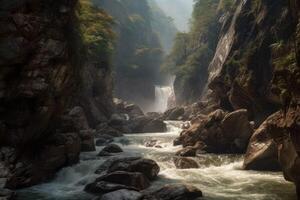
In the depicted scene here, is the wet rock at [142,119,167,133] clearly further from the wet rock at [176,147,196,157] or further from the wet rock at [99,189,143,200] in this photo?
the wet rock at [99,189,143,200]

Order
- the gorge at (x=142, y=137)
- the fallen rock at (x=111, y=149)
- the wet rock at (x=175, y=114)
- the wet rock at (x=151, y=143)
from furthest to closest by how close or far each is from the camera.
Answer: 1. the wet rock at (x=175, y=114)
2. the wet rock at (x=151, y=143)
3. the fallen rock at (x=111, y=149)
4. the gorge at (x=142, y=137)

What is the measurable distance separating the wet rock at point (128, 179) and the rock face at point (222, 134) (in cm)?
949

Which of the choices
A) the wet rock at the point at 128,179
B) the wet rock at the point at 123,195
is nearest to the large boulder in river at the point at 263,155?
the wet rock at the point at 128,179

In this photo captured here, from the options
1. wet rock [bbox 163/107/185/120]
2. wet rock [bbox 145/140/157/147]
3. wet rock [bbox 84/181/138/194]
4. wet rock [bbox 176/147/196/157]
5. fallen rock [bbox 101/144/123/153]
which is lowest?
wet rock [bbox 84/181/138/194]

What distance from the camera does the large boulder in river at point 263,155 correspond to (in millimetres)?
22859

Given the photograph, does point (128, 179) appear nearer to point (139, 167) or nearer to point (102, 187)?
point (102, 187)

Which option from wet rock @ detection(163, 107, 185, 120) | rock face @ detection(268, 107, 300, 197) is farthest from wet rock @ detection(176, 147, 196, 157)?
wet rock @ detection(163, 107, 185, 120)

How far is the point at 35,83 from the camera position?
64.5 ft

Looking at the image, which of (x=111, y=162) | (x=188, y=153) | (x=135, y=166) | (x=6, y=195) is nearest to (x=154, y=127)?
(x=188, y=153)

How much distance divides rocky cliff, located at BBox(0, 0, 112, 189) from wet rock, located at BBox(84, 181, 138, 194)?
342cm

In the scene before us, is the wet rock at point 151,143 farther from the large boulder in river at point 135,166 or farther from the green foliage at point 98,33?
the green foliage at point 98,33

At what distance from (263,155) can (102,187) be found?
10399 mm

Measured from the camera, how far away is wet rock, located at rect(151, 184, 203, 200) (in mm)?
16281

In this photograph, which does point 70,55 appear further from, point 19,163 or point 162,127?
point 162,127
